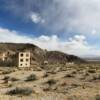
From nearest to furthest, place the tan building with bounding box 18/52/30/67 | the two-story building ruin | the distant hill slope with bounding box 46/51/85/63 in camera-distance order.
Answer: the two-story building ruin → the tan building with bounding box 18/52/30/67 → the distant hill slope with bounding box 46/51/85/63

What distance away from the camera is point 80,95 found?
1723 cm

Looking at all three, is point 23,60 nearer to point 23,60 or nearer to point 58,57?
point 23,60

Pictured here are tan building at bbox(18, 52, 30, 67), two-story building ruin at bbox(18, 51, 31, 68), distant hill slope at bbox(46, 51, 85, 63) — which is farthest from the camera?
distant hill slope at bbox(46, 51, 85, 63)

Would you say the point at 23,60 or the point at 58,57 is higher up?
the point at 58,57

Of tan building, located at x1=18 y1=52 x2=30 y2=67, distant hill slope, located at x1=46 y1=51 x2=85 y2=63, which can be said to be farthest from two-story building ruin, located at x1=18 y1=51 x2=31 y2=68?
distant hill slope, located at x1=46 y1=51 x2=85 y2=63

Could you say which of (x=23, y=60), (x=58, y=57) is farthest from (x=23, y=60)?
(x=58, y=57)

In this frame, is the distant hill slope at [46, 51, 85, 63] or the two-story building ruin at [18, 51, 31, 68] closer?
the two-story building ruin at [18, 51, 31, 68]

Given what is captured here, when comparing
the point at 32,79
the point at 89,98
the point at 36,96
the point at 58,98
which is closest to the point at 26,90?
the point at 36,96

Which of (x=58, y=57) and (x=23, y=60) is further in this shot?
(x=58, y=57)

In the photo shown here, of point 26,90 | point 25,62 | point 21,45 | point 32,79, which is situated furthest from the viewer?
point 21,45

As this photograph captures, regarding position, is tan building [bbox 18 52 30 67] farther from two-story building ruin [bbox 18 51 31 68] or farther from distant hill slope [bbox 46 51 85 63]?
distant hill slope [bbox 46 51 85 63]

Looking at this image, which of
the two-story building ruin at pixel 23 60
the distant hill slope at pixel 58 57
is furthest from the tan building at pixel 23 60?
the distant hill slope at pixel 58 57

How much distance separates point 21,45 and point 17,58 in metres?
92.8

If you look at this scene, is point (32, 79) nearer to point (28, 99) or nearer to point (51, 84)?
point (51, 84)
